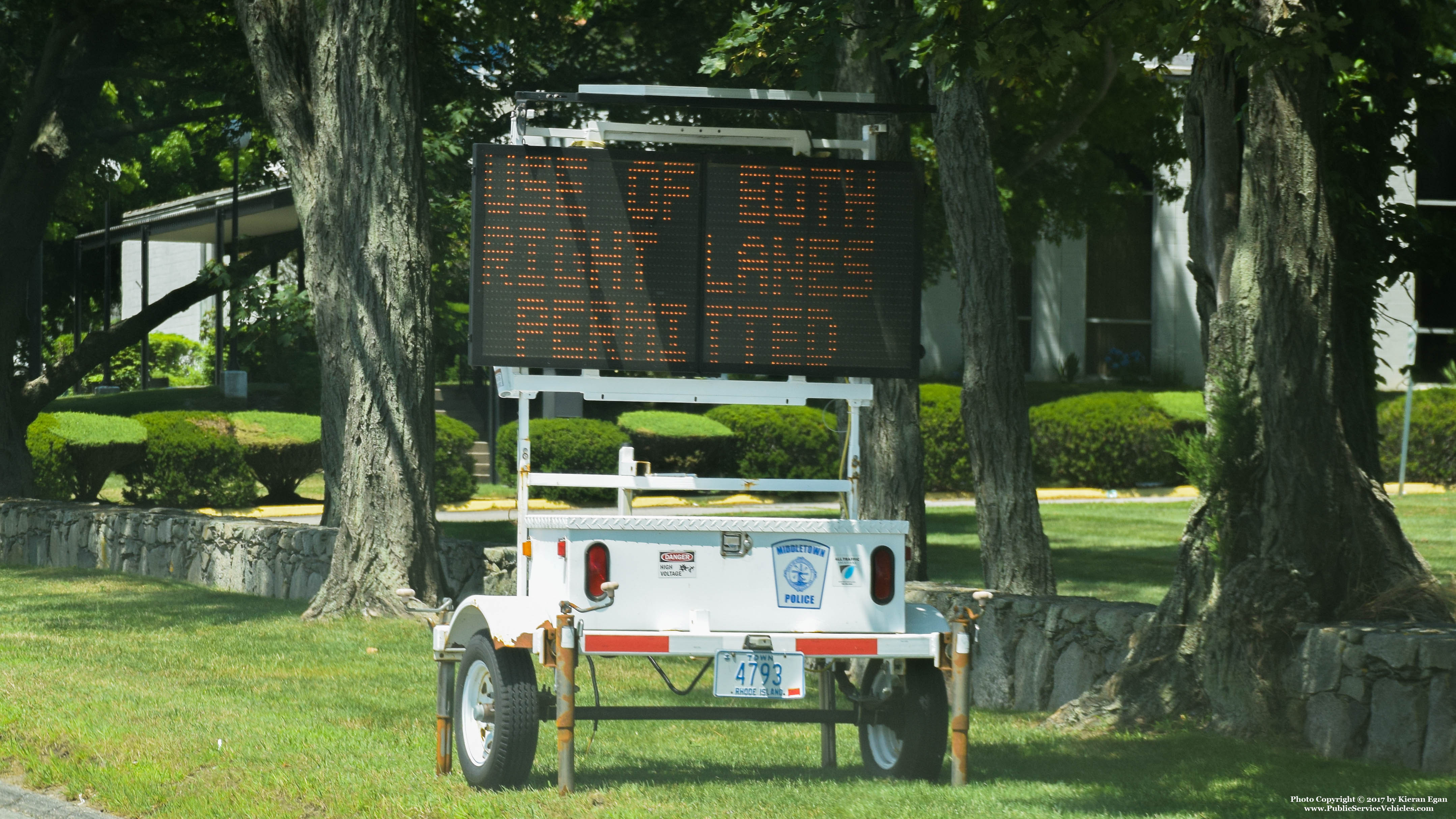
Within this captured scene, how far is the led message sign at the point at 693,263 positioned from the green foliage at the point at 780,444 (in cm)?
1999

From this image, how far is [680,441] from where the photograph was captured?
27.3 m

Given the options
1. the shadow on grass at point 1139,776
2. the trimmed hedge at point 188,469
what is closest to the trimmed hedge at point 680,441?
the trimmed hedge at point 188,469

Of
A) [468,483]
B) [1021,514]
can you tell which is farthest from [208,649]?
[468,483]

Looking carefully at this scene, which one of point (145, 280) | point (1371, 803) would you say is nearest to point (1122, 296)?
point (145, 280)

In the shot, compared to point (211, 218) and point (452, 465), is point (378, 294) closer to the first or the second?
point (452, 465)

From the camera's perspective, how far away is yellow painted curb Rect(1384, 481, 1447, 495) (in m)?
26.2

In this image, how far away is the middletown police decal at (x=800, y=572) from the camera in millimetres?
6398

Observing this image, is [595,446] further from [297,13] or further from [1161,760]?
[1161,760]

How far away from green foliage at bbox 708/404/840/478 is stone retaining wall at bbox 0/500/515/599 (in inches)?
478

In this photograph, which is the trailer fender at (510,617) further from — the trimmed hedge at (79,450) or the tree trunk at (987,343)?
the trimmed hedge at (79,450)

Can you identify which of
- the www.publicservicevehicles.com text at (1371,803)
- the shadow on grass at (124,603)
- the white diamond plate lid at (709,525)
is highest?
the white diamond plate lid at (709,525)

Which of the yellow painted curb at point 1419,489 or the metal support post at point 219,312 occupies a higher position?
the metal support post at point 219,312

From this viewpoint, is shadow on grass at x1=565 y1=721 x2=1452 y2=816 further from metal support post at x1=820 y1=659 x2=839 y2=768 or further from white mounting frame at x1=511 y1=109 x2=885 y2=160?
white mounting frame at x1=511 y1=109 x2=885 y2=160

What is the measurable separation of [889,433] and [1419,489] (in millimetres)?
17739
